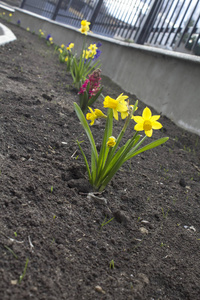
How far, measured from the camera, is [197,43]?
15.2 feet

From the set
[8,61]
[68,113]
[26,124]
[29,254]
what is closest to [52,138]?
[26,124]

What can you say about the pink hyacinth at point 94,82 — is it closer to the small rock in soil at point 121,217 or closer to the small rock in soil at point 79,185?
the small rock in soil at point 79,185

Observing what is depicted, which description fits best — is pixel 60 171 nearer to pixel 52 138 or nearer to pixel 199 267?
pixel 52 138

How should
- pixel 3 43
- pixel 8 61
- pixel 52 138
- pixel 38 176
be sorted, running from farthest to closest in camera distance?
pixel 3 43 < pixel 8 61 < pixel 52 138 < pixel 38 176

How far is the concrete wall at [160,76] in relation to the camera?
12.8 feet

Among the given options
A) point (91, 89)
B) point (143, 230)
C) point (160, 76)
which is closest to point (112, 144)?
point (143, 230)

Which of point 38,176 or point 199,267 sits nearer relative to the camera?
point 199,267

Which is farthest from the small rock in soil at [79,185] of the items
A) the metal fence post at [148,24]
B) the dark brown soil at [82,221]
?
the metal fence post at [148,24]

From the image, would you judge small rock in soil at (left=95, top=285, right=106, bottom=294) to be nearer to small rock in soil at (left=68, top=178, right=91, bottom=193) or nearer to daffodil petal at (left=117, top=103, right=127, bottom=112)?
small rock in soil at (left=68, top=178, right=91, bottom=193)

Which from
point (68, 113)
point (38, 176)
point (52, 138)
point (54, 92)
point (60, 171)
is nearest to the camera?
point (38, 176)

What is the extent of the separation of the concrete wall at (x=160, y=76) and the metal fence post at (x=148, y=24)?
35 cm

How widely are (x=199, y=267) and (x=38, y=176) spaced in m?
0.95

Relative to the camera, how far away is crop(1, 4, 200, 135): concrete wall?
12.8ft

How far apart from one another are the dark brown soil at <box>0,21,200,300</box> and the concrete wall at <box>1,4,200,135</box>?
1.35 metres
